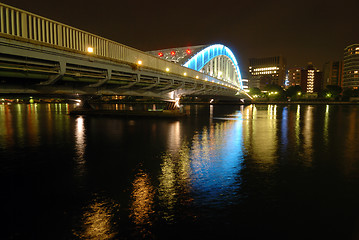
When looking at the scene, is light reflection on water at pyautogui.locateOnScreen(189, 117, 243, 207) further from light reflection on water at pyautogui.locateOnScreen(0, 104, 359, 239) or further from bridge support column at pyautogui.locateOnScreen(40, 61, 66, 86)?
bridge support column at pyautogui.locateOnScreen(40, 61, 66, 86)

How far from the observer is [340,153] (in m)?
16.5

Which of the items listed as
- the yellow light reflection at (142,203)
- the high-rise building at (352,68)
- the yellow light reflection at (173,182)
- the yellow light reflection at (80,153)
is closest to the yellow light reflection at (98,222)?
the yellow light reflection at (142,203)

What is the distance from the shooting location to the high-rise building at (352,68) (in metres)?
157

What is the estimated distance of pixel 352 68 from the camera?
160 meters

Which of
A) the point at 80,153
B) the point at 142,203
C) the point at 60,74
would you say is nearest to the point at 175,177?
the point at 142,203

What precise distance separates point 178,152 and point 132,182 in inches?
246

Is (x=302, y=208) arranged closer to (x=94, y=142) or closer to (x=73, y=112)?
(x=94, y=142)

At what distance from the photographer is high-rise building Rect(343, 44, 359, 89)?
157 metres

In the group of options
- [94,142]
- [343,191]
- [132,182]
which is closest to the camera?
[343,191]

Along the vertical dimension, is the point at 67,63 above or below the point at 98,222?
above

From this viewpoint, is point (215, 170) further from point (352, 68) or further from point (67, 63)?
point (352, 68)

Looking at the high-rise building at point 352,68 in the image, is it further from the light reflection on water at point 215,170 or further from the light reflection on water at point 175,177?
the light reflection on water at point 215,170

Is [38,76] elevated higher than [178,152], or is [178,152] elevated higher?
[38,76]

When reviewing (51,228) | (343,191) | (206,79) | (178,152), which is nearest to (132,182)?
(51,228)
